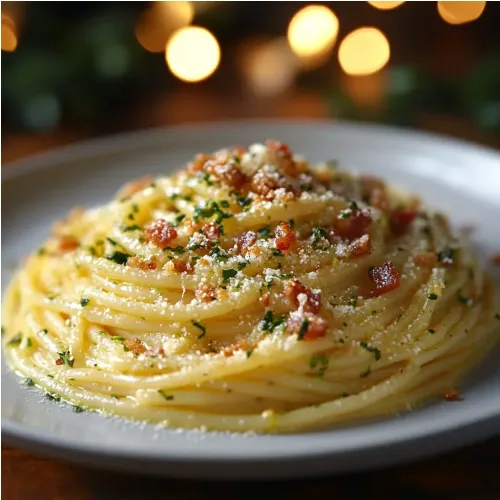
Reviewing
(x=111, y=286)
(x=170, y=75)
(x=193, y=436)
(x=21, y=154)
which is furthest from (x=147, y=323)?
(x=170, y=75)

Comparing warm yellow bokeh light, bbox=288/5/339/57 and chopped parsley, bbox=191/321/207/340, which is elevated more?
warm yellow bokeh light, bbox=288/5/339/57

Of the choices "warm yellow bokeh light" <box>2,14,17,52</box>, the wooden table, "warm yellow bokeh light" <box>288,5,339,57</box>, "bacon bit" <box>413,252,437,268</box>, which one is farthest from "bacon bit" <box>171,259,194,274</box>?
"warm yellow bokeh light" <box>288,5,339,57</box>

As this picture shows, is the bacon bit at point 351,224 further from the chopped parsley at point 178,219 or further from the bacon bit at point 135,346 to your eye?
the bacon bit at point 135,346

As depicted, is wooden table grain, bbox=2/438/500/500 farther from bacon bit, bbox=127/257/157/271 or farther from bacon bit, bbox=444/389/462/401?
bacon bit, bbox=127/257/157/271

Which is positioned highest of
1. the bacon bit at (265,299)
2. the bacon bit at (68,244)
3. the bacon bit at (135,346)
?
the bacon bit at (265,299)

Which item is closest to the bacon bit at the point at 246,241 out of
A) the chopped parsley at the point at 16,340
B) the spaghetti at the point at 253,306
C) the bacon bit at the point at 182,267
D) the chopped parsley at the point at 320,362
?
the spaghetti at the point at 253,306

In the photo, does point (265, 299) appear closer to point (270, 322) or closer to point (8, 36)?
point (270, 322)
